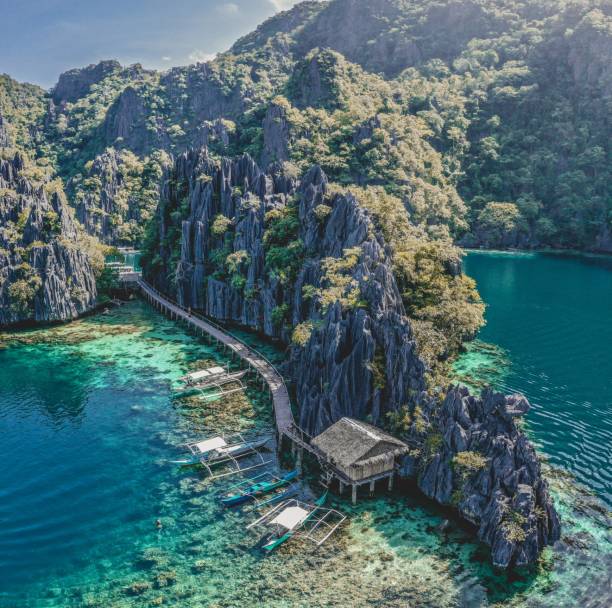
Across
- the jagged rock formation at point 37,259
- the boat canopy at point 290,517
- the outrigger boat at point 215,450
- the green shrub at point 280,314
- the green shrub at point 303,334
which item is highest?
the jagged rock formation at point 37,259

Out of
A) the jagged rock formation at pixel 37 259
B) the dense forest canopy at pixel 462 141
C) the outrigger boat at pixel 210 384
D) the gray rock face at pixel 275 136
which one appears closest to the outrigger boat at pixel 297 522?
the outrigger boat at pixel 210 384

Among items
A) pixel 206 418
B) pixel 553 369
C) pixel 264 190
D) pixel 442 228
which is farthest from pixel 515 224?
pixel 206 418

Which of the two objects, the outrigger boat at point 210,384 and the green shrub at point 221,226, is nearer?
the outrigger boat at point 210,384

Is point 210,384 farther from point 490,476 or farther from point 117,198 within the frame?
point 117,198

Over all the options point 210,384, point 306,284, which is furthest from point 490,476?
point 306,284

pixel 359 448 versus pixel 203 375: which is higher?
pixel 359 448

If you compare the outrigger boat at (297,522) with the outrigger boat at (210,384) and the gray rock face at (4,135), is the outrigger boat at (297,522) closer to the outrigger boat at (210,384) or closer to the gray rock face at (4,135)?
the outrigger boat at (210,384)

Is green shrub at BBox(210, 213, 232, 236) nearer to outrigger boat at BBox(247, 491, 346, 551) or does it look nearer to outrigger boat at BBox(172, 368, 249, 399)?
outrigger boat at BBox(172, 368, 249, 399)
